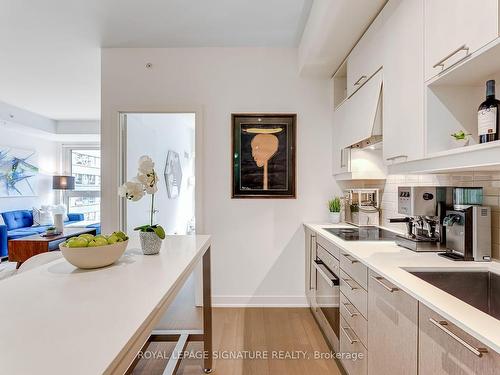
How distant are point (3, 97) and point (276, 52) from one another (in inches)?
184

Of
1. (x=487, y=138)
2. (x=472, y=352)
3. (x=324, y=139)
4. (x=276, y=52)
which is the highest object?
(x=276, y=52)

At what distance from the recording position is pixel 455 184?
176 centimetres

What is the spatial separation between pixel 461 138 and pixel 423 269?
629 mm

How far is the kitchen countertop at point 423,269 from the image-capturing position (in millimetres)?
802

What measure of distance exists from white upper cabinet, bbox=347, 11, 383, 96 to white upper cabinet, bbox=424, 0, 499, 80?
0.52 m

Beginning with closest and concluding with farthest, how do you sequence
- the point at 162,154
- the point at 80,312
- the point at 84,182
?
the point at 80,312, the point at 162,154, the point at 84,182

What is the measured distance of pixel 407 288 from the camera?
3.59 feet

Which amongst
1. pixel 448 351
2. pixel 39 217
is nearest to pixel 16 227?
pixel 39 217

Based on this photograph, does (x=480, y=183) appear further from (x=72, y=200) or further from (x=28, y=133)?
(x=72, y=200)

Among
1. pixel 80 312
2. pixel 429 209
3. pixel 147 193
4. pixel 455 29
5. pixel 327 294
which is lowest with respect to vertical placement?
pixel 327 294

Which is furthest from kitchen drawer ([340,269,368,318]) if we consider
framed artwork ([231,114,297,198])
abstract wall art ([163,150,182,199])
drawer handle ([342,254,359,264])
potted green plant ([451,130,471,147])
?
abstract wall art ([163,150,182,199])

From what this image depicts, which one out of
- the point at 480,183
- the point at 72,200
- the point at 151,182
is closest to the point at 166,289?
the point at 151,182

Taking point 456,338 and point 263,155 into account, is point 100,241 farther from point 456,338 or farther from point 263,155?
point 263,155

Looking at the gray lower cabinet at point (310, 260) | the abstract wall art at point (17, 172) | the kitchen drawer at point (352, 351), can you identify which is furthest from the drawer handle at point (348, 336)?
the abstract wall art at point (17, 172)
